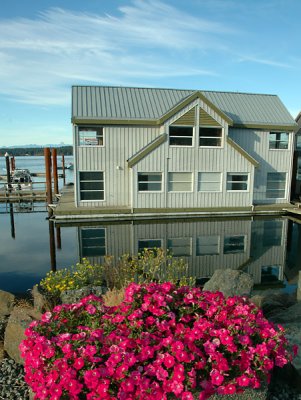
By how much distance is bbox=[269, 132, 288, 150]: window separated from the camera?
965 inches

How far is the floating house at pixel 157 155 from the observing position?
21375mm

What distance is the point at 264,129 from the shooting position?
24062 mm

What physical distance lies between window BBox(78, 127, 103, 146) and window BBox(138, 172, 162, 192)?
357 centimetres

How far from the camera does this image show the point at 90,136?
857 inches

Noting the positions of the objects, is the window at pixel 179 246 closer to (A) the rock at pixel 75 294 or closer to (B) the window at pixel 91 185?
(A) the rock at pixel 75 294

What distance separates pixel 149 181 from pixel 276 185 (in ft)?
32.4

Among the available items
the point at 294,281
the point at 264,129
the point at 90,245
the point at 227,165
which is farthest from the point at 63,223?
the point at 264,129

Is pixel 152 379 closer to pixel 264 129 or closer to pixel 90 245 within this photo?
pixel 90 245

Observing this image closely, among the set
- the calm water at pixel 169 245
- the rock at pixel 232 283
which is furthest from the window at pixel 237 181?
the rock at pixel 232 283

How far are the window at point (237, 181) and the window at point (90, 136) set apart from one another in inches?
355

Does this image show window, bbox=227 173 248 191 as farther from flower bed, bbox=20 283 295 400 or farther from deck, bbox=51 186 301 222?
flower bed, bbox=20 283 295 400

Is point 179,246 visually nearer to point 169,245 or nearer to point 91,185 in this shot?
point 169,245

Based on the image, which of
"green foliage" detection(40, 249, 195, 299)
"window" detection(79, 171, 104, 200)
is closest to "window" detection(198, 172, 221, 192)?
"window" detection(79, 171, 104, 200)

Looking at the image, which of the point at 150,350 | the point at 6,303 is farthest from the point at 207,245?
the point at 150,350
